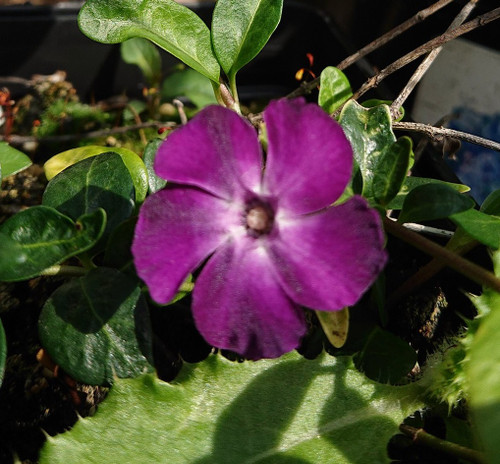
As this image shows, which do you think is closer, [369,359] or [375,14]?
[369,359]

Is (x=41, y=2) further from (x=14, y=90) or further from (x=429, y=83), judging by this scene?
(x=429, y=83)

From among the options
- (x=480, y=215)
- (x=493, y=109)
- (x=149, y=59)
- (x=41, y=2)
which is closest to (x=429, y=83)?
(x=493, y=109)

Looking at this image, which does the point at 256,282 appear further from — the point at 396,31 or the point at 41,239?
the point at 396,31

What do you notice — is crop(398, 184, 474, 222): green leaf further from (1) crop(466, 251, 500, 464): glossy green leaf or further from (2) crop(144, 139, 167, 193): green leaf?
(2) crop(144, 139, 167, 193): green leaf

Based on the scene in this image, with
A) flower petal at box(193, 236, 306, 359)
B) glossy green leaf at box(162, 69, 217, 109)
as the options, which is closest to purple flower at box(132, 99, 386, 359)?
flower petal at box(193, 236, 306, 359)

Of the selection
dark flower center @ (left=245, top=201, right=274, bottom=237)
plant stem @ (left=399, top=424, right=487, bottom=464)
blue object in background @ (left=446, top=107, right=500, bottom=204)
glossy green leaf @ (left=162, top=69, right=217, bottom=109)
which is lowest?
blue object in background @ (left=446, top=107, right=500, bottom=204)

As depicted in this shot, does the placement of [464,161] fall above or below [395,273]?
below
